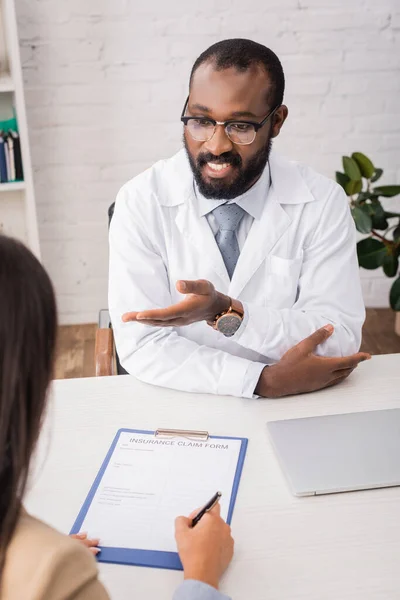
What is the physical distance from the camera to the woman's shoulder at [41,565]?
0.68 meters

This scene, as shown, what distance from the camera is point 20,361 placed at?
2.35 feet

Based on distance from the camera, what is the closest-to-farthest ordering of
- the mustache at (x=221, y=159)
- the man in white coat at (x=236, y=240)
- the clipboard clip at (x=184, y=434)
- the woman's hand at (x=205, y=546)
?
the woman's hand at (x=205, y=546), the clipboard clip at (x=184, y=434), the man in white coat at (x=236, y=240), the mustache at (x=221, y=159)

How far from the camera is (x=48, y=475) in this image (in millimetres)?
1222

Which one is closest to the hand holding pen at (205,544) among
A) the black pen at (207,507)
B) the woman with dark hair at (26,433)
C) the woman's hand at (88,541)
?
the black pen at (207,507)

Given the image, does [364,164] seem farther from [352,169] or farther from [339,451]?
[339,451]

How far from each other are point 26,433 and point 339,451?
2.23 ft

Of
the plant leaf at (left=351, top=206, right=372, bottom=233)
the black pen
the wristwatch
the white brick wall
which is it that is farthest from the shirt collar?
the white brick wall

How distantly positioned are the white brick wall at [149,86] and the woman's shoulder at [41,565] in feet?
9.04

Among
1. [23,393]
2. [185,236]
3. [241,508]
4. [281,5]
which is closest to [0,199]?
[281,5]

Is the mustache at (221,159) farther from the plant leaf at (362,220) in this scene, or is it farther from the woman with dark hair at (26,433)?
the plant leaf at (362,220)

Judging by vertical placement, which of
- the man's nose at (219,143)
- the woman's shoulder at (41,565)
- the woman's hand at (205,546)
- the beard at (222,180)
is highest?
the man's nose at (219,143)

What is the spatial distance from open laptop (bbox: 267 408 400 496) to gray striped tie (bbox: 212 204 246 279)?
0.54 meters

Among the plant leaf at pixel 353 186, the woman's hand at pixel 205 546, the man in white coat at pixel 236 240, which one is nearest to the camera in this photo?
the woman's hand at pixel 205 546

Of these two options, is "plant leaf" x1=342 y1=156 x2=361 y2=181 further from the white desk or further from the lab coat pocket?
the white desk
